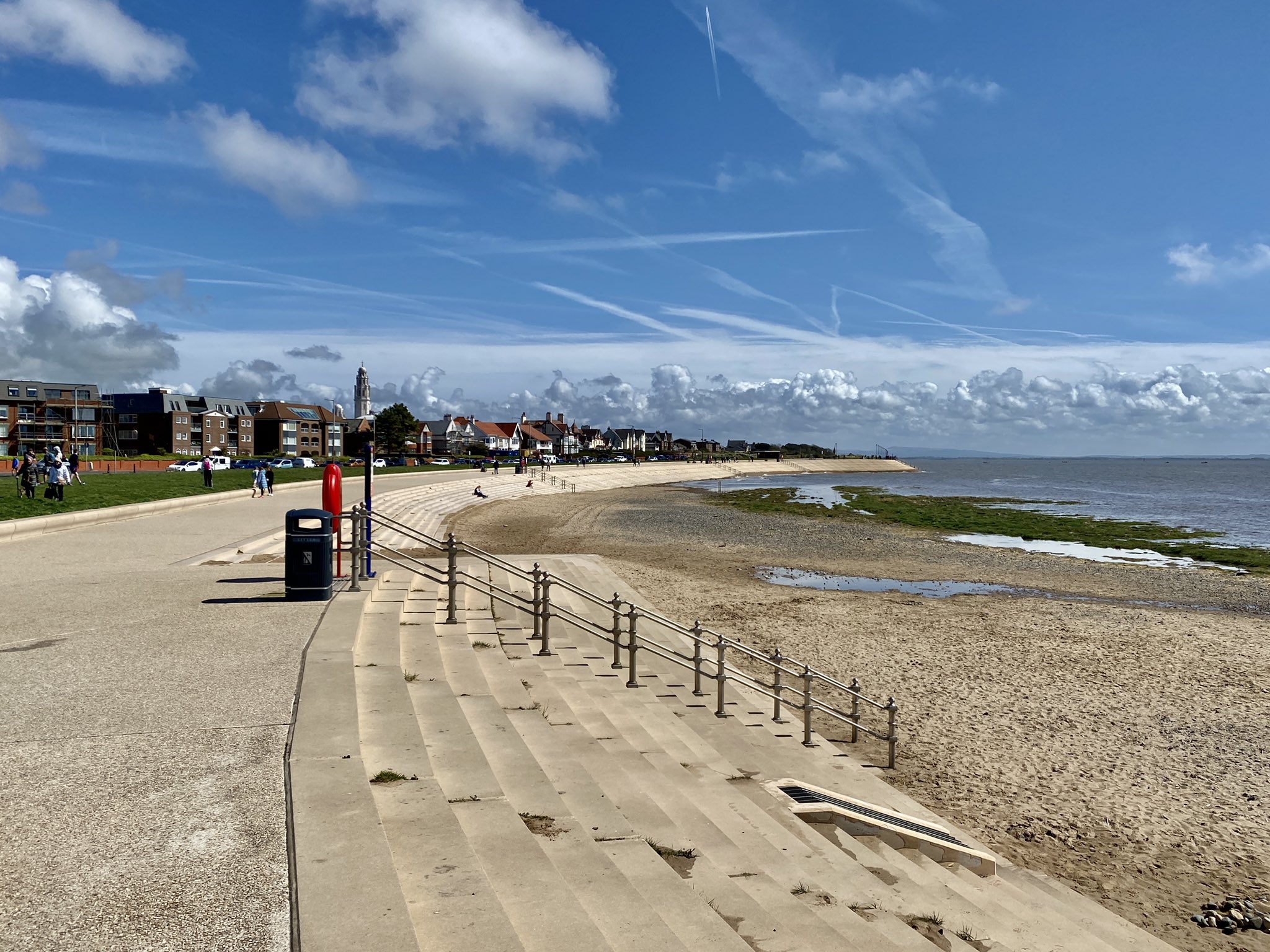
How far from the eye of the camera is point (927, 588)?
24469 millimetres

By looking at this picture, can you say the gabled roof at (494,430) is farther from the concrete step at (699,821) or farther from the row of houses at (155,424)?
the concrete step at (699,821)

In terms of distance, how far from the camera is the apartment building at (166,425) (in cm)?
10744

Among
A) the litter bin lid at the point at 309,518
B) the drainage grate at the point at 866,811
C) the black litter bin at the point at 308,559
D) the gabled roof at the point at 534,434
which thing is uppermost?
the gabled roof at the point at 534,434

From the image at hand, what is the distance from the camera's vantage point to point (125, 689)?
7176 mm

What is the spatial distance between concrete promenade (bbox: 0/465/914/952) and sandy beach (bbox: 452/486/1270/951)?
273 inches

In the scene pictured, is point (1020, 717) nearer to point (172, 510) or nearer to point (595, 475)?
point (172, 510)

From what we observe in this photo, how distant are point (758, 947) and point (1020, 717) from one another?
945 centimetres

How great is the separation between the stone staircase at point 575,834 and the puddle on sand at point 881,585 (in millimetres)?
14050

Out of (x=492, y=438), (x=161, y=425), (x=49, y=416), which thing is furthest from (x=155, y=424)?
(x=492, y=438)

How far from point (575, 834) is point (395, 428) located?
108185mm

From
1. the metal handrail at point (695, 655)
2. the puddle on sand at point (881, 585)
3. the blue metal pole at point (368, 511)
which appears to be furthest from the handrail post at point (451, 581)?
the puddle on sand at point (881, 585)

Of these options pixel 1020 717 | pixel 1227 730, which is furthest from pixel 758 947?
pixel 1227 730

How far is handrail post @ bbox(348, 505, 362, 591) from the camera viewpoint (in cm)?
1188

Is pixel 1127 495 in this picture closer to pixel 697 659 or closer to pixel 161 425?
pixel 697 659
